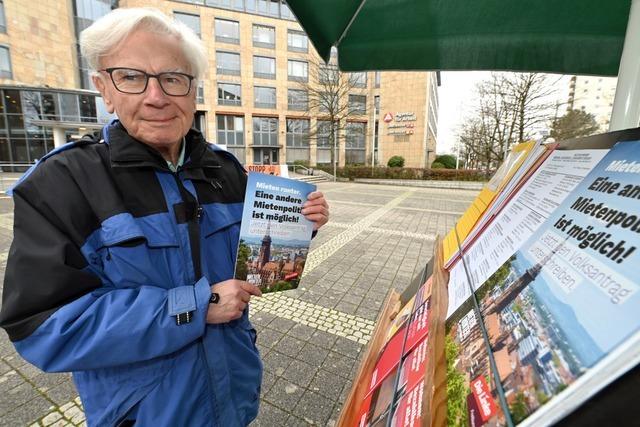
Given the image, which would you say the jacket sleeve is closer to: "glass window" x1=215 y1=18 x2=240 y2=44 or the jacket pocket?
the jacket pocket

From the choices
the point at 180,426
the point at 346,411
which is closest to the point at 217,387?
the point at 180,426

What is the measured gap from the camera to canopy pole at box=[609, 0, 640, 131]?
126 centimetres

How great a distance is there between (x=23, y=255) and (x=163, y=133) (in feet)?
1.98

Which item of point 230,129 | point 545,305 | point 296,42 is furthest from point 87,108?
point 545,305

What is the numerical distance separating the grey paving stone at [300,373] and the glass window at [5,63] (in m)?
31.6

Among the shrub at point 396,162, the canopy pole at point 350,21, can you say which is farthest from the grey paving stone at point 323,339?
the shrub at point 396,162

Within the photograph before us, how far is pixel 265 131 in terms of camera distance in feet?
112

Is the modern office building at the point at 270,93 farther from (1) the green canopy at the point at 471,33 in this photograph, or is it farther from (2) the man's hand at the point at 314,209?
(2) the man's hand at the point at 314,209

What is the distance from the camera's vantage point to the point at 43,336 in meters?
0.91

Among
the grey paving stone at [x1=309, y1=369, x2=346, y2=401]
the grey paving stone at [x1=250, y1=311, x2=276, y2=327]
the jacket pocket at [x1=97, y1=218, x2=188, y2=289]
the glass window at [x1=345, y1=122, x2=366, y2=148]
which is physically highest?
the glass window at [x1=345, y1=122, x2=366, y2=148]

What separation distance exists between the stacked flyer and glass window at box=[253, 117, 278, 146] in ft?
113

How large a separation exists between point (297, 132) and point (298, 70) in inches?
269

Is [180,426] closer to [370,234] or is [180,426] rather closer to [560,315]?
[560,315]

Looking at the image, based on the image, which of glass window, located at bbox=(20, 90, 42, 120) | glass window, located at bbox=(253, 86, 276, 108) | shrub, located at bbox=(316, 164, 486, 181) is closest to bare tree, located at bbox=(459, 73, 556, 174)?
shrub, located at bbox=(316, 164, 486, 181)
